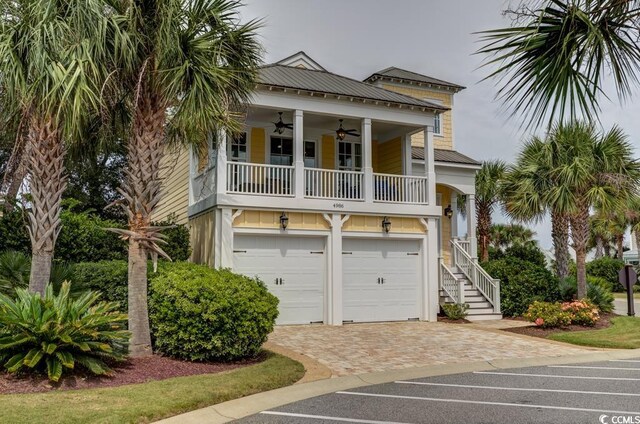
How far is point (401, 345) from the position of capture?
1166 centimetres

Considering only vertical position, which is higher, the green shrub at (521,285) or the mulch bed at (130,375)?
the green shrub at (521,285)

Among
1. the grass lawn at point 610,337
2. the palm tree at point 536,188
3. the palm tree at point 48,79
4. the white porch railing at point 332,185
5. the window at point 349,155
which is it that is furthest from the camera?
the window at point 349,155

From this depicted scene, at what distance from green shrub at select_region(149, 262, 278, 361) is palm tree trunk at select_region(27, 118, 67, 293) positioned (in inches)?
75.1

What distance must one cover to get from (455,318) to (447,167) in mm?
5615

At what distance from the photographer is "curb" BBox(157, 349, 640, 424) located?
6.35 metres

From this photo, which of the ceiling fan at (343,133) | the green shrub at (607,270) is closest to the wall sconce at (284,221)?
the ceiling fan at (343,133)

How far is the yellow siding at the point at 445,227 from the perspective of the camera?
64.3ft

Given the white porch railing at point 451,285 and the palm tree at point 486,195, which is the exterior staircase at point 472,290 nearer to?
the white porch railing at point 451,285

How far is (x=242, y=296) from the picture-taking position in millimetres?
9344

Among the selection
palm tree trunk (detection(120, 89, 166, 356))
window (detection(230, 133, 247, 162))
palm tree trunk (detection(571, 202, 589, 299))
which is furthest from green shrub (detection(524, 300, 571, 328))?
palm tree trunk (detection(120, 89, 166, 356))

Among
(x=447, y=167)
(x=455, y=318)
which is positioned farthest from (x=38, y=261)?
(x=447, y=167)

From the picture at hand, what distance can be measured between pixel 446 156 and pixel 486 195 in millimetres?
4150

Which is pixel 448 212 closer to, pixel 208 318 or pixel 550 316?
pixel 550 316

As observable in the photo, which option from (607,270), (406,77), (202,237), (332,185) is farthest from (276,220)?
(607,270)
